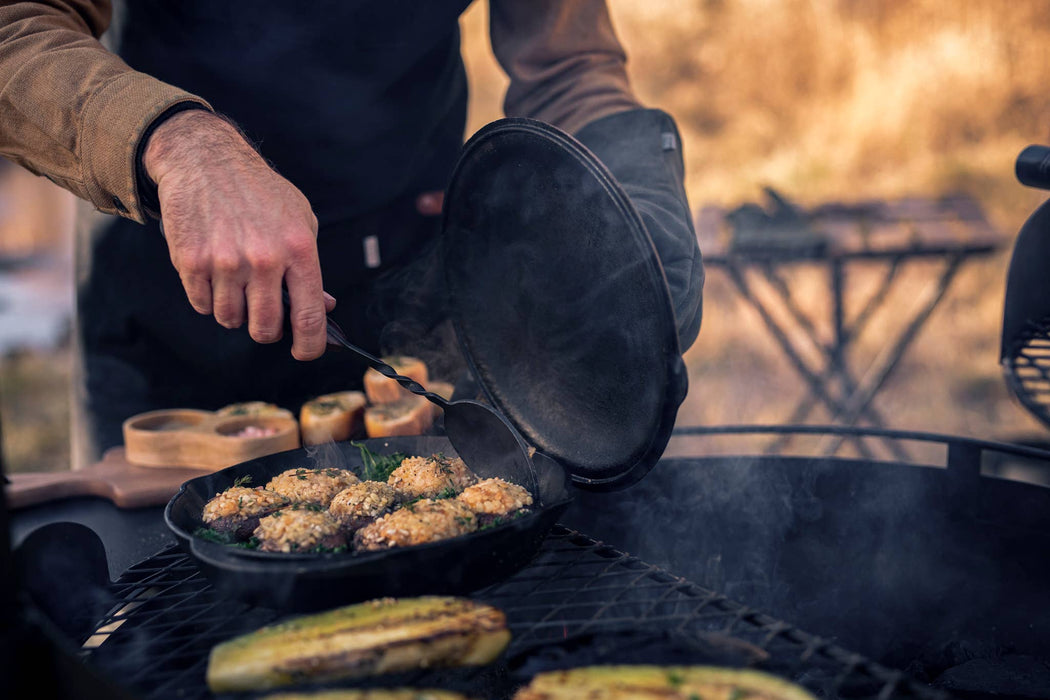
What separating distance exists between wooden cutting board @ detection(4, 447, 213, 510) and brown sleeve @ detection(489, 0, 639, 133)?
195 centimetres

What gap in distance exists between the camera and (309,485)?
81.4 inches

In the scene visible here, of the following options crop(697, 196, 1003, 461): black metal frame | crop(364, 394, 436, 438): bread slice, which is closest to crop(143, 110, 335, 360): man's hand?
crop(364, 394, 436, 438): bread slice

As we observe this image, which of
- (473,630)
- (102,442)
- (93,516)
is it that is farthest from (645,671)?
(102,442)

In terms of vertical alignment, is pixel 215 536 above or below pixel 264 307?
below

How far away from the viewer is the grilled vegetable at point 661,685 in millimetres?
1195

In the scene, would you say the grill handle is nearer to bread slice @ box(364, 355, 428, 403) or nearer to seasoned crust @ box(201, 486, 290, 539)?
seasoned crust @ box(201, 486, 290, 539)

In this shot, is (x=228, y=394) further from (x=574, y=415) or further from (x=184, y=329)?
(x=574, y=415)

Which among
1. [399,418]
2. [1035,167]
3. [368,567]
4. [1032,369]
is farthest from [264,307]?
[1032,369]

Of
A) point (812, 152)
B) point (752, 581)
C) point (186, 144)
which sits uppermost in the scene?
point (812, 152)

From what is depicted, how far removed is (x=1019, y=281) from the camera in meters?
2.07

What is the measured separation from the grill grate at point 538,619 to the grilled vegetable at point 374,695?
0.15m

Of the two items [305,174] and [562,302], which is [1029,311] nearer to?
[562,302]

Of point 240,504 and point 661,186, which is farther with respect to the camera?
point 661,186

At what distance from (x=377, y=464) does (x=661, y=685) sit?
51.0 inches
